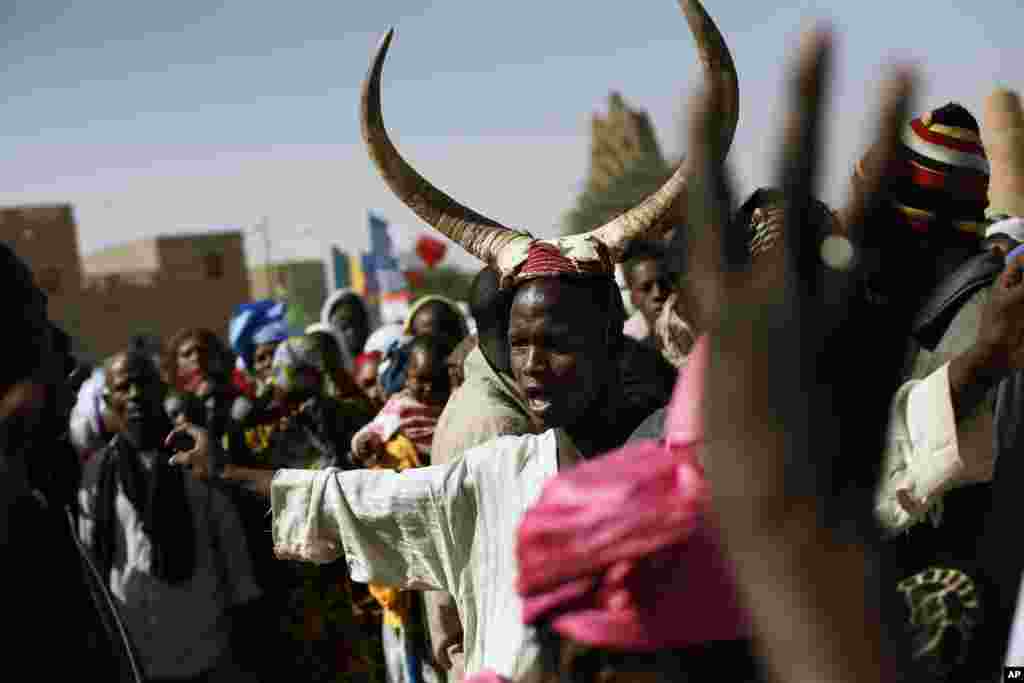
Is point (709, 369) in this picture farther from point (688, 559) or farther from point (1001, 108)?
point (1001, 108)

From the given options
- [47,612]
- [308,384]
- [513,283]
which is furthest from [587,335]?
[308,384]

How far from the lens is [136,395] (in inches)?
218

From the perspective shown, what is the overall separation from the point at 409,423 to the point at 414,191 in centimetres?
235

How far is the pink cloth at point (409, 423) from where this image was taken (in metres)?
5.13

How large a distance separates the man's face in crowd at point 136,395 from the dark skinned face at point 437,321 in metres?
1.57

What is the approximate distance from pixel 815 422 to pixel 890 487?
1.21 meters

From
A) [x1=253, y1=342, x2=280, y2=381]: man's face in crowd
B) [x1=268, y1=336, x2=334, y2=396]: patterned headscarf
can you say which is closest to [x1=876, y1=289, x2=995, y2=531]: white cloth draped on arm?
[x1=268, y1=336, x2=334, y2=396]: patterned headscarf

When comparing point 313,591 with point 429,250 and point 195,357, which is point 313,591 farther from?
point 429,250

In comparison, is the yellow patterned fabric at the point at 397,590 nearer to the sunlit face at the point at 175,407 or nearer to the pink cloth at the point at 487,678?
the sunlit face at the point at 175,407

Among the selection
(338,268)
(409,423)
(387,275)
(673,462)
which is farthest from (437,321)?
(338,268)

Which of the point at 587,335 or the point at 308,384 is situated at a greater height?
the point at 587,335

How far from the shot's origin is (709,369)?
0.87 metres

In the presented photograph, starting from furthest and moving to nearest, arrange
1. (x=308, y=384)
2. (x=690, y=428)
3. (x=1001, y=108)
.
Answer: (x=308, y=384) → (x=1001, y=108) → (x=690, y=428)

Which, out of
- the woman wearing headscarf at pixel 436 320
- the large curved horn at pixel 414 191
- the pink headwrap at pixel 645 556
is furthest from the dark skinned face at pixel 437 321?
the pink headwrap at pixel 645 556
